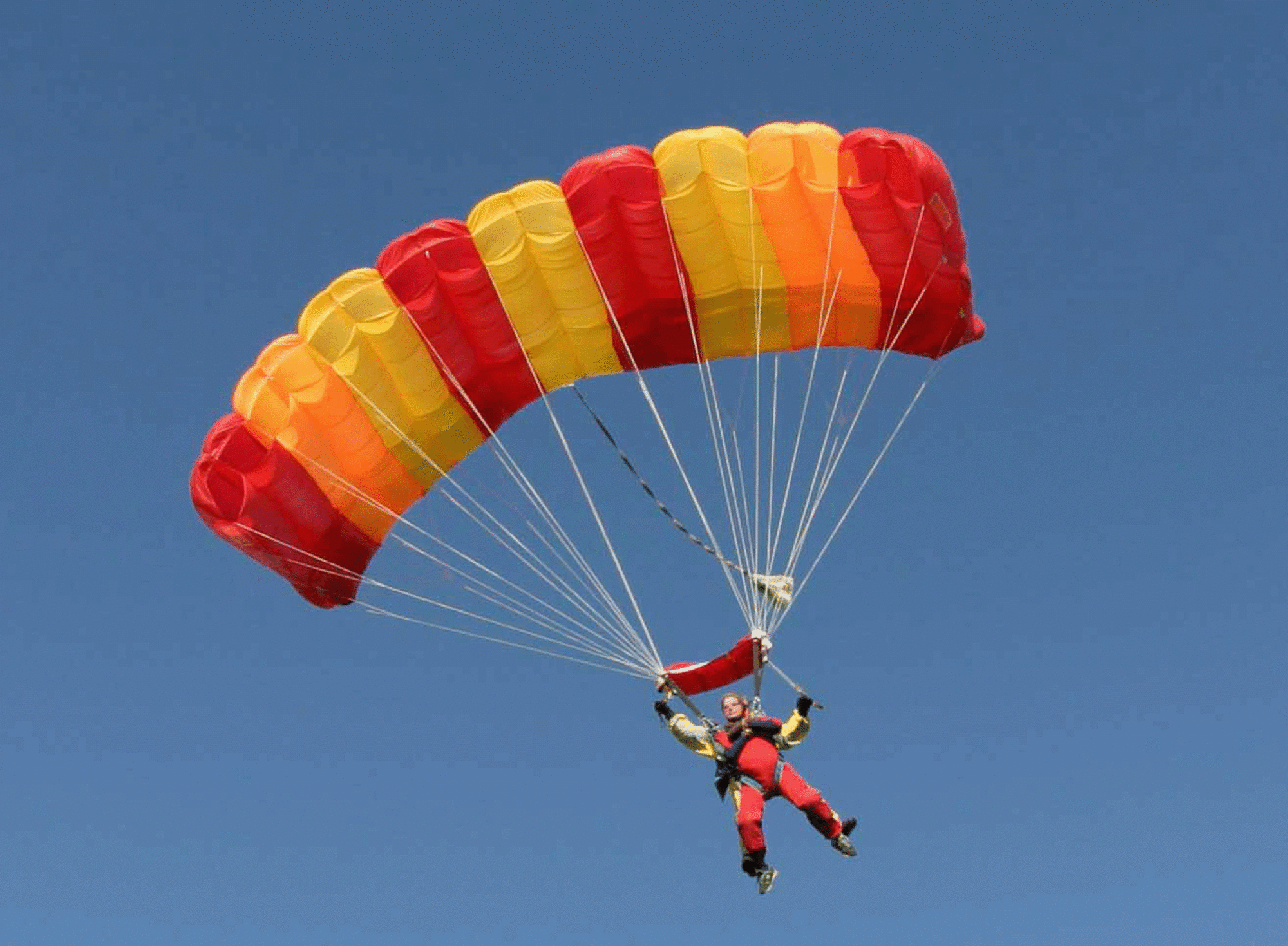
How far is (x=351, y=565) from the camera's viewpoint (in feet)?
60.7

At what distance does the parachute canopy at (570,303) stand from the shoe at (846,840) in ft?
14.1

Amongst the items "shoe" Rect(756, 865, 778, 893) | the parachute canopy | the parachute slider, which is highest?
the parachute canopy

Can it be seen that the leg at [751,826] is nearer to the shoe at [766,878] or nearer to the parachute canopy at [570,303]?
the shoe at [766,878]

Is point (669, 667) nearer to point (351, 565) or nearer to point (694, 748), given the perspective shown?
point (694, 748)

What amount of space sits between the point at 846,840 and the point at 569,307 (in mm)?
5180

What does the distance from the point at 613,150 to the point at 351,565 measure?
431cm

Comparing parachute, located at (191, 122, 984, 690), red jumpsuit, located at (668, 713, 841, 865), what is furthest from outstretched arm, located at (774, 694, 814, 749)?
parachute, located at (191, 122, 984, 690)

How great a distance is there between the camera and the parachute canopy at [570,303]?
56.9ft

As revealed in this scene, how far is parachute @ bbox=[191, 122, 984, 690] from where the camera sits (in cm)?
1734

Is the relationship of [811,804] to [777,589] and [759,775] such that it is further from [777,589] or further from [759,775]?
[777,589]

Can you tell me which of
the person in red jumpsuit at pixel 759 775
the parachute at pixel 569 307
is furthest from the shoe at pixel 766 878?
the parachute at pixel 569 307

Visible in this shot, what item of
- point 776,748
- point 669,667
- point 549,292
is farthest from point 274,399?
point 776,748

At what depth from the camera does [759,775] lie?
15.6m

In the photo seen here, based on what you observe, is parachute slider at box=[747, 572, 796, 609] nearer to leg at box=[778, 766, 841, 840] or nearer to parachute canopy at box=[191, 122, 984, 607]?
leg at box=[778, 766, 841, 840]
